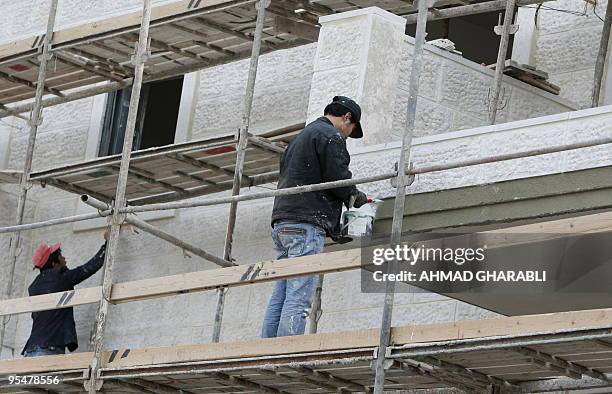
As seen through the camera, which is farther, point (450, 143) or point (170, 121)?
point (170, 121)

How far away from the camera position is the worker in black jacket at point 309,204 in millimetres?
11320

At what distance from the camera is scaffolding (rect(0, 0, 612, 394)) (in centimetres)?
1017

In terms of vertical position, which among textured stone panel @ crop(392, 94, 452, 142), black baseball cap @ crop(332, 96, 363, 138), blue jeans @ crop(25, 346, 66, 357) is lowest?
blue jeans @ crop(25, 346, 66, 357)

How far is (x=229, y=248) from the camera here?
13469 mm

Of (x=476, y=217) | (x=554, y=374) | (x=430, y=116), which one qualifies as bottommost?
(x=554, y=374)

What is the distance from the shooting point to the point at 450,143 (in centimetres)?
1145

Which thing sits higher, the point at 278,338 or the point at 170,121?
the point at 170,121

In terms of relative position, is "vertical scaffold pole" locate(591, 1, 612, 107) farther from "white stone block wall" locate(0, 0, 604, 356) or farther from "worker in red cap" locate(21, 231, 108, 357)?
"worker in red cap" locate(21, 231, 108, 357)

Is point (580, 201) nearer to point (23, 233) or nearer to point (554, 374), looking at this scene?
point (554, 374)

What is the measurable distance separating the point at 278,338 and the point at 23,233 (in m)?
7.06

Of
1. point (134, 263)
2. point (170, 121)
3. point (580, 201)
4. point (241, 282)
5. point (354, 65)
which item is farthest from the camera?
point (170, 121)

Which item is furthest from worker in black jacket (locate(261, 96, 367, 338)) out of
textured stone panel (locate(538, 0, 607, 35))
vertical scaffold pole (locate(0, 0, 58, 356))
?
vertical scaffold pole (locate(0, 0, 58, 356))

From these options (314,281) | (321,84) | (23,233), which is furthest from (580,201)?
(23,233)

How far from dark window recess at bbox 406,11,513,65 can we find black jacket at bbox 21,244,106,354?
4.27m
